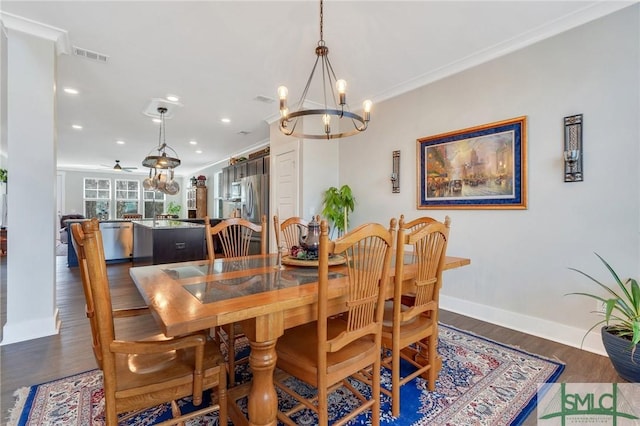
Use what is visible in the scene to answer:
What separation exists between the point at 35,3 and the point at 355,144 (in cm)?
357

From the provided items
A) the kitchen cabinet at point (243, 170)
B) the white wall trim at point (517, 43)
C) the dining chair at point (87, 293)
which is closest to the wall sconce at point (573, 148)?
the white wall trim at point (517, 43)

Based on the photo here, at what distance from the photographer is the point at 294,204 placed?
4742 millimetres

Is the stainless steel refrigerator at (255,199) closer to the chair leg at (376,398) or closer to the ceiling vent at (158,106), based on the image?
the ceiling vent at (158,106)

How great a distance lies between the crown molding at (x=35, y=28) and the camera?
8.28 ft

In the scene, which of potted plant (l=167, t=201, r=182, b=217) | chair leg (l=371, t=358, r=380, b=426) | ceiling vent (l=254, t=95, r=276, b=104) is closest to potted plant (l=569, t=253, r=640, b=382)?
chair leg (l=371, t=358, r=380, b=426)

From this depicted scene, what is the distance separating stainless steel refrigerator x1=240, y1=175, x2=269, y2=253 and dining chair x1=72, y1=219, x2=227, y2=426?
370 cm

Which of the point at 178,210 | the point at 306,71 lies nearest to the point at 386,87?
the point at 306,71

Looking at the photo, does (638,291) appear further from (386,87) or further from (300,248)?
(386,87)

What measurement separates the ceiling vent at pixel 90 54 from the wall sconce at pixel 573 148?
4.42 meters

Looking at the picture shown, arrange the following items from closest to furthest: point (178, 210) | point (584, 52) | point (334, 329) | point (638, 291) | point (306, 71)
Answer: point (334, 329) → point (638, 291) → point (584, 52) → point (306, 71) → point (178, 210)

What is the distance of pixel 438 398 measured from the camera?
185 centimetres

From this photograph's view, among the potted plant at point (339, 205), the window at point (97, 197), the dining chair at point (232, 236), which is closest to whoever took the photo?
the dining chair at point (232, 236)

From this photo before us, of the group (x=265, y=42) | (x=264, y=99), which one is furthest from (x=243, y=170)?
(x=265, y=42)

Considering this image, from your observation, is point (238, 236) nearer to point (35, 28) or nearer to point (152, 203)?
point (35, 28)
